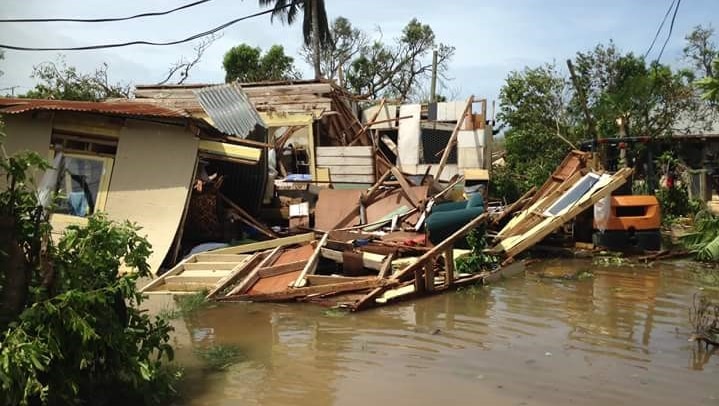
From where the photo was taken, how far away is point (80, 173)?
1144cm

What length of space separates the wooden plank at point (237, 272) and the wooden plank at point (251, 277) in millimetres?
123

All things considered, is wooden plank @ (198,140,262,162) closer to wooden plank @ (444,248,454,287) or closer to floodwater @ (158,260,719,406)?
floodwater @ (158,260,719,406)

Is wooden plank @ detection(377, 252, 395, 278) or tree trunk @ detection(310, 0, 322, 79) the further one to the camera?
tree trunk @ detection(310, 0, 322, 79)

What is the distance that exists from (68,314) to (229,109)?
10595 millimetres

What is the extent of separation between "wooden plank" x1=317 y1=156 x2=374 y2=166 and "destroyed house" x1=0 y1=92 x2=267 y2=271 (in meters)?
4.39

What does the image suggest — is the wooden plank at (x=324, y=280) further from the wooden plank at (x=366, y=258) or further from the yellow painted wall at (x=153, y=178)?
the yellow painted wall at (x=153, y=178)

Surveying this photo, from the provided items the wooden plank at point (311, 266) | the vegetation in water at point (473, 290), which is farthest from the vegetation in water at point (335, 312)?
the vegetation in water at point (473, 290)

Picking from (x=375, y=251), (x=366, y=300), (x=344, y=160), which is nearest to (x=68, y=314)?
(x=366, y=300)

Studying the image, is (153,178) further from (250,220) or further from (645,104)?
(645,104)

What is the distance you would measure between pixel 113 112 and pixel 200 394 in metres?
6.95

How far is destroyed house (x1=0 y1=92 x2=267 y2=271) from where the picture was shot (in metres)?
11.1

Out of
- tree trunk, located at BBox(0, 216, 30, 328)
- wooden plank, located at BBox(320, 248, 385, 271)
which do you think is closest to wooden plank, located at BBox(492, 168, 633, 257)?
wooden plank, located at BBox(320, 248, 385, 271)

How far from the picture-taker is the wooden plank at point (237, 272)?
9.20m

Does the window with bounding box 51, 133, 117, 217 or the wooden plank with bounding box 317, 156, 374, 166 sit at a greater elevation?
the wooden plank with bounding box 317, 156, 374, 166
